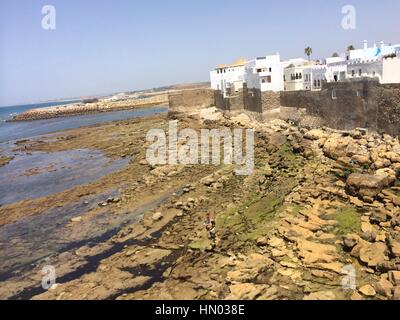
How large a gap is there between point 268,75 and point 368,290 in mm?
26839

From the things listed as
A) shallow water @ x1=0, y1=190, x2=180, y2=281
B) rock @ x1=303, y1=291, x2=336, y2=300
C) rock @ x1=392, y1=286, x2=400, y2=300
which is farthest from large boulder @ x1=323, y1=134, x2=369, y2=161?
rock @ x1=303, y1=291, x2=336, y2=300

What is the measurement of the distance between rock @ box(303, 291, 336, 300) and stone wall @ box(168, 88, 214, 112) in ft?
135

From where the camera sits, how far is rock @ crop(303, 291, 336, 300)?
37.0 ft

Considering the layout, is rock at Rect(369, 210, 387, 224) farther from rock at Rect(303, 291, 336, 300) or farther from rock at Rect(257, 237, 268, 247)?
rock at Rect(303, 291, 336, 300)

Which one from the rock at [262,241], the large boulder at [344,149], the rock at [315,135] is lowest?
the rock at [262,241]

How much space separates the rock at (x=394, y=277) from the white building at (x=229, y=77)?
31.6m

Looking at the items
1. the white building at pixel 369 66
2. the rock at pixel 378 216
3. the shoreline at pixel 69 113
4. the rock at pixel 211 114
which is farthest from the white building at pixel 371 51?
the shoreline at pixel 69 113

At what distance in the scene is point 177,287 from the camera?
12.8 metres

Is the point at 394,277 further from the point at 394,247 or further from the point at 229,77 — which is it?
the point at 229,77

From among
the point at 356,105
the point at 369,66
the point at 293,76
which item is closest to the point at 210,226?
the point at 356,105

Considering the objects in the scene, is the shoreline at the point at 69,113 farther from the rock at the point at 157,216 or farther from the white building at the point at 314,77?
the rock at the point at 157,216

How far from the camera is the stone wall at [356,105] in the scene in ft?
78.2

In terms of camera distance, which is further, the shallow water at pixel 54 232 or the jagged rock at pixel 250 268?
the shallow water at pixel 54 232
